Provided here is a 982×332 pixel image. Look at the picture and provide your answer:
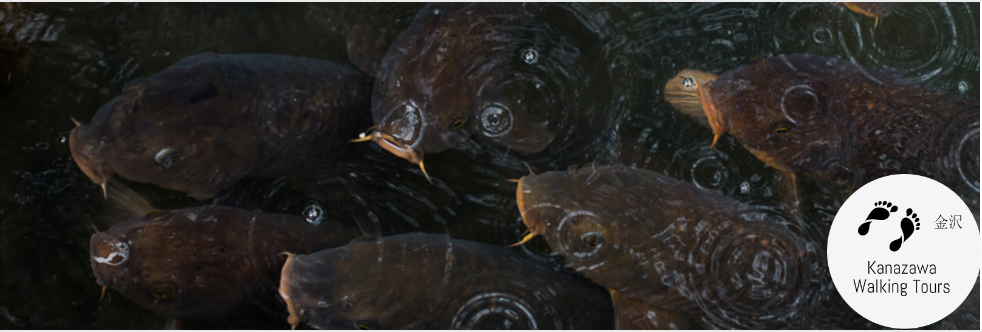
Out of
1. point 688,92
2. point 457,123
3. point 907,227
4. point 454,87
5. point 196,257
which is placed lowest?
point 196,257

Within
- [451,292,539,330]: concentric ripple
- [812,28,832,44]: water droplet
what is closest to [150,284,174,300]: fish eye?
[451,292,539,330]: concentric ripple

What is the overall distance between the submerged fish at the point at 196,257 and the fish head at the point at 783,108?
141 cm

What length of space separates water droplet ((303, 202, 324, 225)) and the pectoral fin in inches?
39.7

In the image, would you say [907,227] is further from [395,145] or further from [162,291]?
[162,291]

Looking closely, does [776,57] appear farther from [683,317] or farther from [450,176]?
[450,176]

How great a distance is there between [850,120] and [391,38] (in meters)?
1.58

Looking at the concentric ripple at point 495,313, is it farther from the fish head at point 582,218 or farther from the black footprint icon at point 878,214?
the black footprint icon at point 878,214

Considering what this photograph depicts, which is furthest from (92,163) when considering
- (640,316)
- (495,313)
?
(640,316)

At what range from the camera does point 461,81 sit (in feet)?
6.93

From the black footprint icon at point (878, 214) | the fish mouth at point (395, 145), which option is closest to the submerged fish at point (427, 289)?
the fish mouth at point (395, 145)

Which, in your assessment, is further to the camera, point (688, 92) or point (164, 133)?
point (688, 92)

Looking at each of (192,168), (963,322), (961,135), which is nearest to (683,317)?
(963,322)

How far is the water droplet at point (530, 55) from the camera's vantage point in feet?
7.59

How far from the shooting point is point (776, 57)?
228 centimetres
